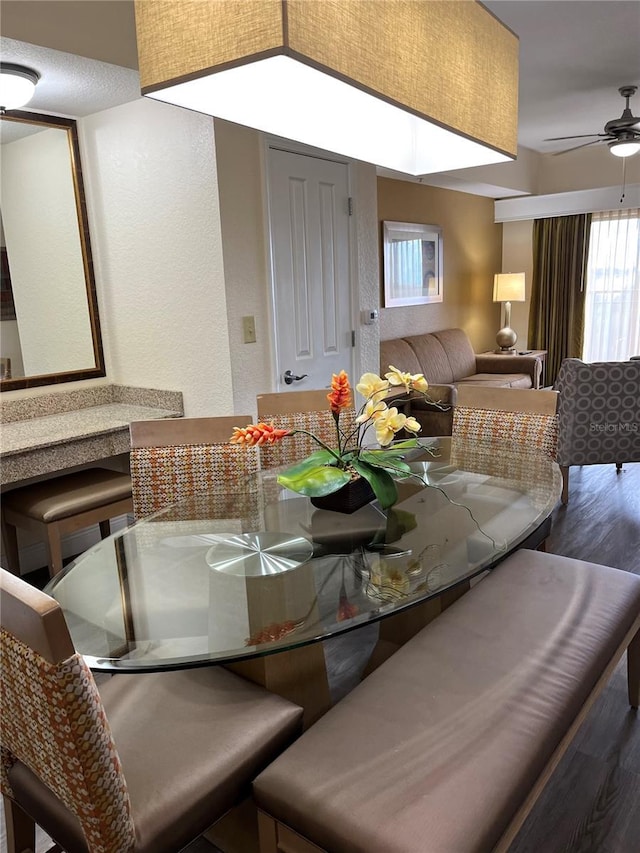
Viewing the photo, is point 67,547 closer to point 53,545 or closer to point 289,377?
point 53,545

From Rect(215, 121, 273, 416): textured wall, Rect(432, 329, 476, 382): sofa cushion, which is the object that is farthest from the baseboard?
Rect(432, 329, 476, 382): sofa cushion

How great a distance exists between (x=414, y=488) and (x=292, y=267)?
159 cm

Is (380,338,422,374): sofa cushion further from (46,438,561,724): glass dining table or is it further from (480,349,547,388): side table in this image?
(46,438,561,724): glass dining table

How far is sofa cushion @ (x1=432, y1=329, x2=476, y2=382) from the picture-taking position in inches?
235

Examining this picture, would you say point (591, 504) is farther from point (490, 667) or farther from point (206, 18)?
point (206, 18)

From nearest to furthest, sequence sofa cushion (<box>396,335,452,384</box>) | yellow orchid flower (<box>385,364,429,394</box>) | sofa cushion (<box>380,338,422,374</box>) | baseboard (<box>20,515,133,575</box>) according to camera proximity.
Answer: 1. yellow orchid flower (<box>385,364,429,394</box>)
2. baseboard (<box>20,515,133,575</box>)
3. sofa cushion (<box>380,338,422,374</box>)
4. sofa cushion (<box>396,335,452,384</box>)

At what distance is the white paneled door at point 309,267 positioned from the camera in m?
3.08

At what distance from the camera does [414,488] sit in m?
2.02

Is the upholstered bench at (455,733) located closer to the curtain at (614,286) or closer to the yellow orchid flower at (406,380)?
the yellow orchid flower at (406,380)

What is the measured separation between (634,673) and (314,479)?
3.92ft

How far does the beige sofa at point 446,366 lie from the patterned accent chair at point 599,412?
0.99 metres

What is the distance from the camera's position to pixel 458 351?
20.0ft

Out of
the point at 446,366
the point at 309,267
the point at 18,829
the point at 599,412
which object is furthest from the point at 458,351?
the point at 18,829

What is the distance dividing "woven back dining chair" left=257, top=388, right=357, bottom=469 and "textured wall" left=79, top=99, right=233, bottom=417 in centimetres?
35
